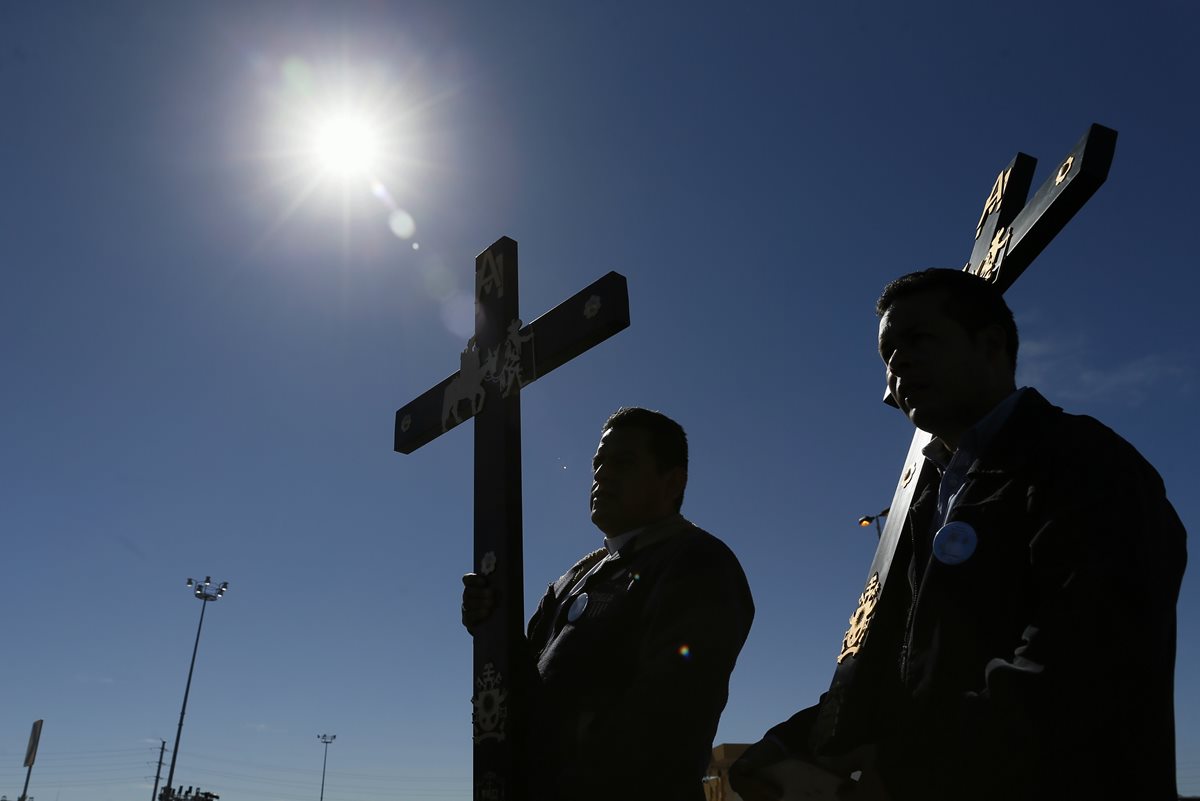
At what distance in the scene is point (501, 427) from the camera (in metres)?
4.07

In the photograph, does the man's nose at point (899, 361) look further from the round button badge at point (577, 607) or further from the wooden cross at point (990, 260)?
the round button badge at point (577, 607)

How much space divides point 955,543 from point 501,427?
8.66ft

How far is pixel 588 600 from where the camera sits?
3.40 metres

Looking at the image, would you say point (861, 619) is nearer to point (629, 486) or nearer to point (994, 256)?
point (994, 256)

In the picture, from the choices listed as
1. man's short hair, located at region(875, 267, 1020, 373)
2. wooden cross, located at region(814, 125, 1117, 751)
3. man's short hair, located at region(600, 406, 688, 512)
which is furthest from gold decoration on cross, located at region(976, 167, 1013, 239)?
man's short hair, located at region(600, 406, 688, 512)

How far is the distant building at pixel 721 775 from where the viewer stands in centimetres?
1091

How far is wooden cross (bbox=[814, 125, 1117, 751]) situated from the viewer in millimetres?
1895

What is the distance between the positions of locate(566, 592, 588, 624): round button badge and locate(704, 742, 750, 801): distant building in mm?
6324

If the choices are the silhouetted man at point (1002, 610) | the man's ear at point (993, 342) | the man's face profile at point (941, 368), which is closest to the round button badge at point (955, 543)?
the silhouetted man at point (1002, 610)

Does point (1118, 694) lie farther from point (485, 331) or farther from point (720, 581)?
point (485, 331)

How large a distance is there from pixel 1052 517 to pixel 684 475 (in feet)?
7.15

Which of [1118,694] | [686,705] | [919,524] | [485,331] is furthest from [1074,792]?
[485,331]

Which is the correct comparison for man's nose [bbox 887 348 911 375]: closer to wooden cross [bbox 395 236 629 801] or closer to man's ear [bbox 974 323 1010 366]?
man's ear [bbox 974 323 1010 366]

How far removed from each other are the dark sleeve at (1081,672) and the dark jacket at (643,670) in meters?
1.25
